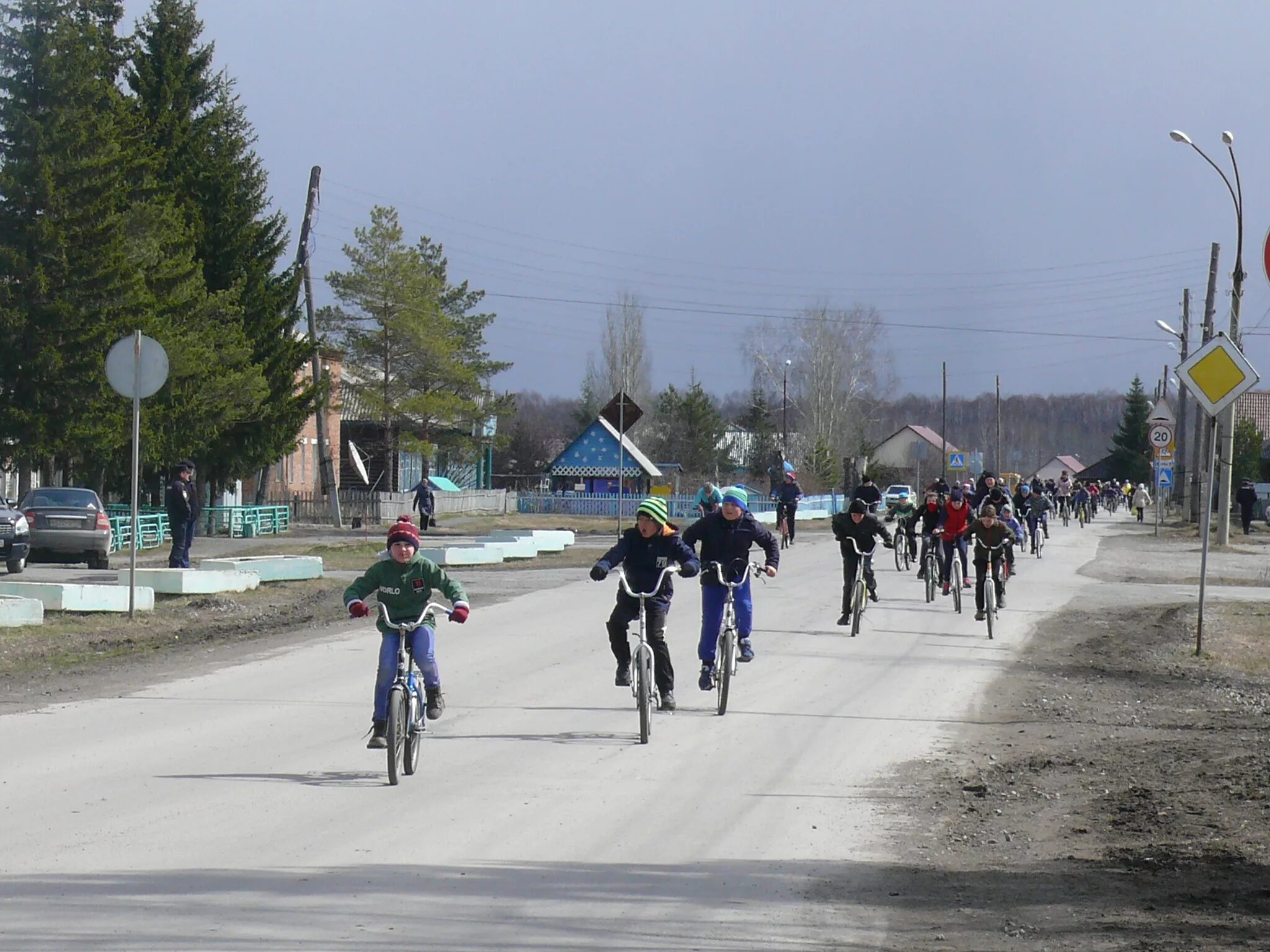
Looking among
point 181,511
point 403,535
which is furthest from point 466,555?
point 403,535

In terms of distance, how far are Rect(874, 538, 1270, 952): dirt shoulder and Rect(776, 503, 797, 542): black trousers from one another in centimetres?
2076

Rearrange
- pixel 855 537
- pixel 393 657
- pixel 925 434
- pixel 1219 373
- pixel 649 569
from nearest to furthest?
pixel 393 657
pixel 649 569
pixel 1219 373
pixel 855 537
pixel 925 434

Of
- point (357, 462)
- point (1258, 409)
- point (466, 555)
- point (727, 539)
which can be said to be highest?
point (1258, 409)

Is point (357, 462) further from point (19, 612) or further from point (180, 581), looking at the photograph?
point (19, 612)

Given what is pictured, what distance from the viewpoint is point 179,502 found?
80.4 feet

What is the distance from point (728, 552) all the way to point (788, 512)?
24424 millimetres

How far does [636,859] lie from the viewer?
23.8 feet

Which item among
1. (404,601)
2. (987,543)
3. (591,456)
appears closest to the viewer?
(404,601)

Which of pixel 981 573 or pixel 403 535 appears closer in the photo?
pixel 403 535

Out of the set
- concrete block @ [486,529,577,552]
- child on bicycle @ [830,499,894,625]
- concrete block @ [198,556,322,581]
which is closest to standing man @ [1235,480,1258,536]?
concrete block @ [486,529,577,552]

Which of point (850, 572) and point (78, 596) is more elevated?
point (850, 572)

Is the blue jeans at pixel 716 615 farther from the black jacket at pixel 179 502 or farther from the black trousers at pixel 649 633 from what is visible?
the black jacket at pixel 179 502

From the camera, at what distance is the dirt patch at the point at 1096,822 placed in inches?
246

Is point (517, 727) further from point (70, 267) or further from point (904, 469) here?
Result: point (904, 469)
